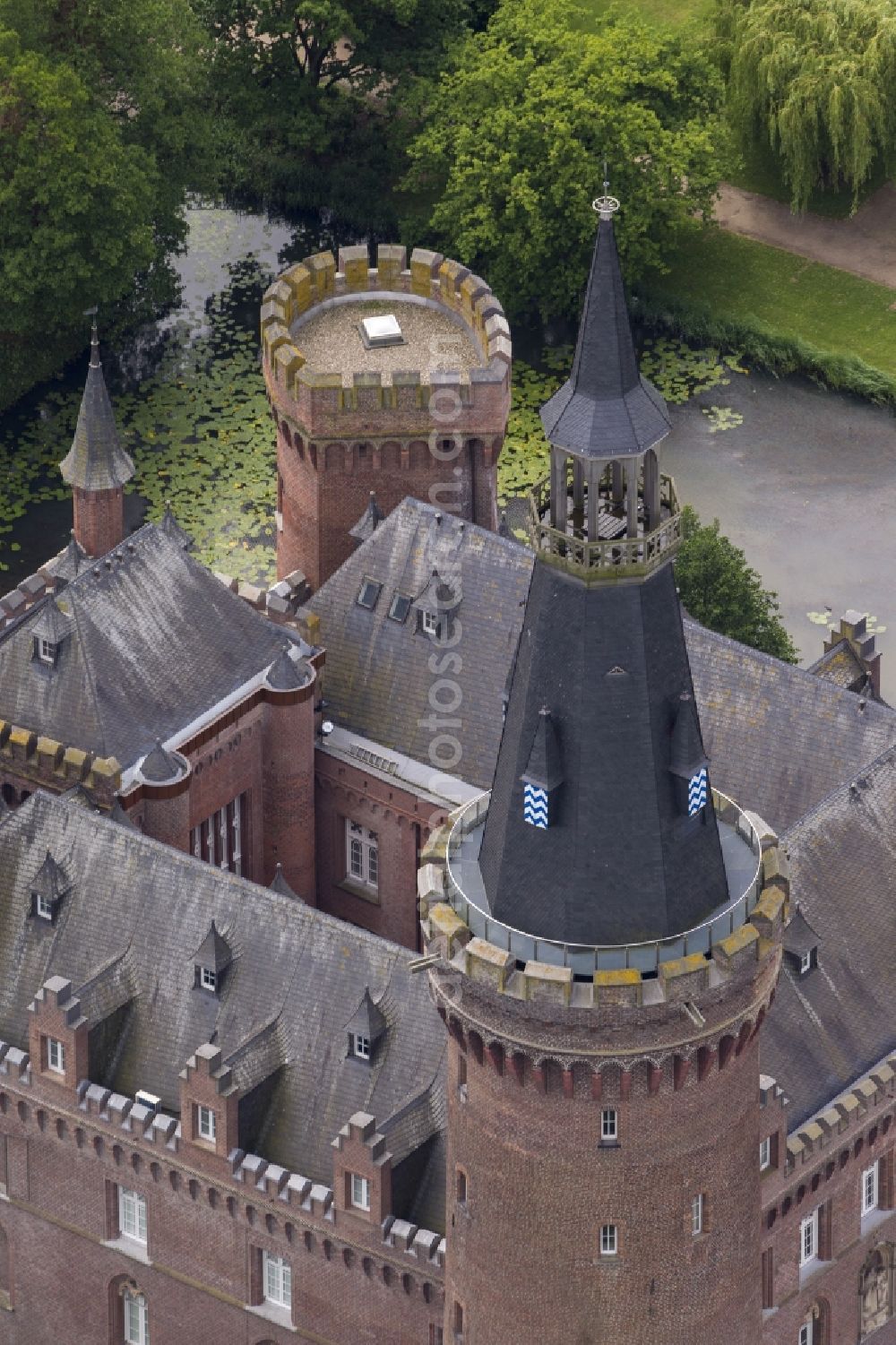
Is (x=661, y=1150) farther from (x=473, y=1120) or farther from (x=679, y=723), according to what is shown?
(x=679, y=723)

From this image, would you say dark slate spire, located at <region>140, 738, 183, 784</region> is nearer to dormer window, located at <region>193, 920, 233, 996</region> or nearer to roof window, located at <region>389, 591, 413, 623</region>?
dormer window, located at <region>193, 920, 233, 996</region>

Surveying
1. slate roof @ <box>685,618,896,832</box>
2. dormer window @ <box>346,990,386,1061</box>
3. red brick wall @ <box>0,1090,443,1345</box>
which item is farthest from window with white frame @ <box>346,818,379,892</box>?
dormer window @ <box>346,990,386,1061</box>

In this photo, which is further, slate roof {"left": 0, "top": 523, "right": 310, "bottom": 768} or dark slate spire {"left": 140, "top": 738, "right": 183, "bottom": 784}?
slate roof {"left": 0, "top": 523, "right": 310, "bottom": 768}

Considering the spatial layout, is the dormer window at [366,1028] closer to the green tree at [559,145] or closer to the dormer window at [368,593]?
the dormer window at [368,593]

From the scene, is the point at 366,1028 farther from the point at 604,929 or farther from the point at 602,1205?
the point at 604,929

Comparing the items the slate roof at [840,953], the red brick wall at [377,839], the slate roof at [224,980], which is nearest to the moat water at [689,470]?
the red brick wall at [377,839]

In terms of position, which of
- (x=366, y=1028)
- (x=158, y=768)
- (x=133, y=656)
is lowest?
(x=366, y=1028)

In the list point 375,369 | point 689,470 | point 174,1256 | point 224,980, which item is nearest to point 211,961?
point 224,980
